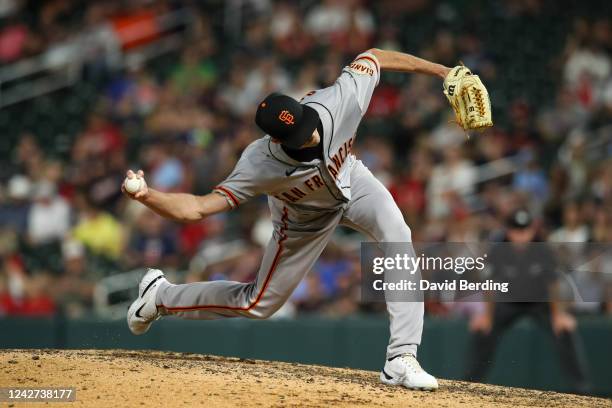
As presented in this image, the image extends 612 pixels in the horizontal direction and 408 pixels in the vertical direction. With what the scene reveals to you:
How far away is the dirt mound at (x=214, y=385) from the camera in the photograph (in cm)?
519

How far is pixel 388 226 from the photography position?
231 inches

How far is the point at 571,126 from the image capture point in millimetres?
11414

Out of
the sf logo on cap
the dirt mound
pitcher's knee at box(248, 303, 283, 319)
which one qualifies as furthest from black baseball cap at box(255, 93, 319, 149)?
the dirt mound

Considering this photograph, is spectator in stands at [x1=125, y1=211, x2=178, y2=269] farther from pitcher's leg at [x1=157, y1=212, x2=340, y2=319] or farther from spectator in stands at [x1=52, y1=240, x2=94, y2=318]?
pitcher's leg at [x1=157, y1=212, x2=340, y2=319]

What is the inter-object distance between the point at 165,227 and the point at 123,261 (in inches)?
20.3

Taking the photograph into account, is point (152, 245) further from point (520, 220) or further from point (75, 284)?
point (520, 220)

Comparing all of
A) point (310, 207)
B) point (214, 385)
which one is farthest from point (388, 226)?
point (214, 385)

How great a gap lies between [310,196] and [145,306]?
52.5 inches

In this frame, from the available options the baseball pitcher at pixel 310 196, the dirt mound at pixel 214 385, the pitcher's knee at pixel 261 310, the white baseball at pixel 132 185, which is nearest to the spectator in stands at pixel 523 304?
the dirt mound at pixel 214 385

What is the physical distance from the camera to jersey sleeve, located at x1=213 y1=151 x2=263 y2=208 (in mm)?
5336

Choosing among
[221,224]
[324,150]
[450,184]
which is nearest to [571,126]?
[450,184]

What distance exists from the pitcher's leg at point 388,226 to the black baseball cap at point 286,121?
81cm

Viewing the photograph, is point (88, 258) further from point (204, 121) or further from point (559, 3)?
point (559, 3)

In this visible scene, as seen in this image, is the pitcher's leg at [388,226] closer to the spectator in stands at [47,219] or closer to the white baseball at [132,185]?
the white baseball at [132,185]
